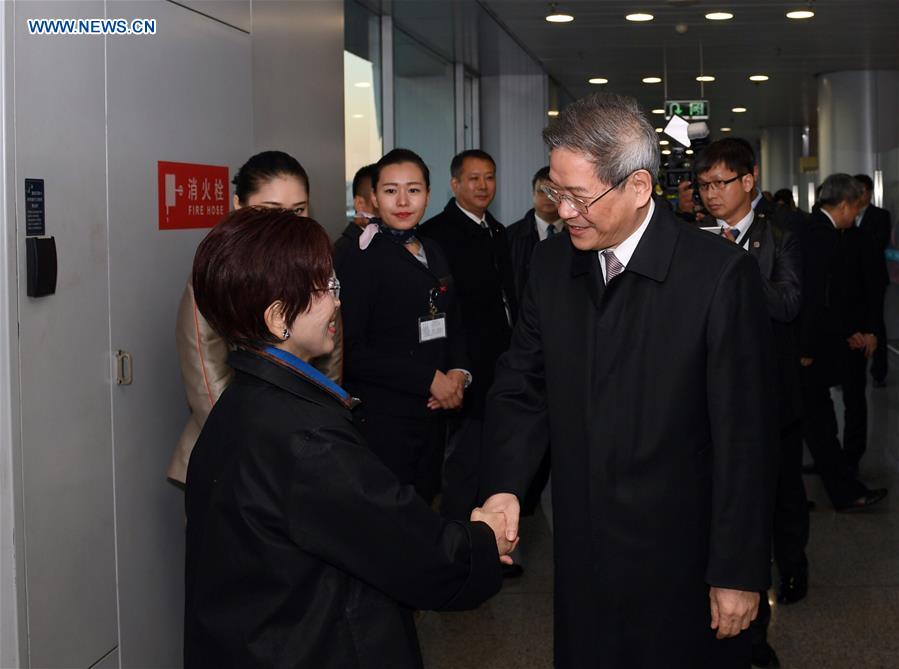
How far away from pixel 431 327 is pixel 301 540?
100 inches

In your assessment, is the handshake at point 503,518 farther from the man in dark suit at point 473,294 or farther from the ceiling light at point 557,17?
the ceiling light at point 557,17

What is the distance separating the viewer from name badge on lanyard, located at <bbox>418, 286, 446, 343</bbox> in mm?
4199

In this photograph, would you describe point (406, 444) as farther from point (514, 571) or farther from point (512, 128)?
point (512, 128)

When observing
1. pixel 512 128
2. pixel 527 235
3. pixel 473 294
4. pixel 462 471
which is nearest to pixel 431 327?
pixel 462 471

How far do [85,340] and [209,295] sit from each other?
143cm

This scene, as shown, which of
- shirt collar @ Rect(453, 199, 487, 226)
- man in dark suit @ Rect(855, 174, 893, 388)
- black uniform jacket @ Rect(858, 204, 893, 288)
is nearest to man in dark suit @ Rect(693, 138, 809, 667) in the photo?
shirt collar @ Rect(453, 199, 487, 226)

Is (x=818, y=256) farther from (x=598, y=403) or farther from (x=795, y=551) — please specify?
(x=598, y=403)

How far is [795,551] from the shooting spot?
4645 mm

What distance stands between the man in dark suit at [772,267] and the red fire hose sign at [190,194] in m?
1.81

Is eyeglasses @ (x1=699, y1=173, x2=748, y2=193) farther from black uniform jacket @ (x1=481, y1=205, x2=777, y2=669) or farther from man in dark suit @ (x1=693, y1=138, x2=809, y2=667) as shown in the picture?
black uniform jacket @ (x1=481, y1=205, x2=777, y2=669)

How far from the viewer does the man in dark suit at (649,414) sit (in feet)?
7.86

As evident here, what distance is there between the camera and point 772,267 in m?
4.28

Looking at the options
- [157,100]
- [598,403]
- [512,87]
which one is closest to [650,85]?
[512,87]

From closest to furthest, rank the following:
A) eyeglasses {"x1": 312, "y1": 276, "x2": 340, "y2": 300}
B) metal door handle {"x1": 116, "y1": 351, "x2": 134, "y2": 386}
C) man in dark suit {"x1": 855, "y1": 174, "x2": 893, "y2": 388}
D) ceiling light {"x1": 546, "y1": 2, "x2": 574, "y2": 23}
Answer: eyeglasses {"x1": 312, "y1": 276, "x2": 340, "y2": 300}, metal door handle {"x1": 116, "y1": 351, "x2": 134, "y2": 386}, man in dark suit {"x1": 855, "y1": 174, "x2": 893, "y2": 388}, ceiling light {"x1": 546, "y1": 2, "x2": 574, "y2": 23}
